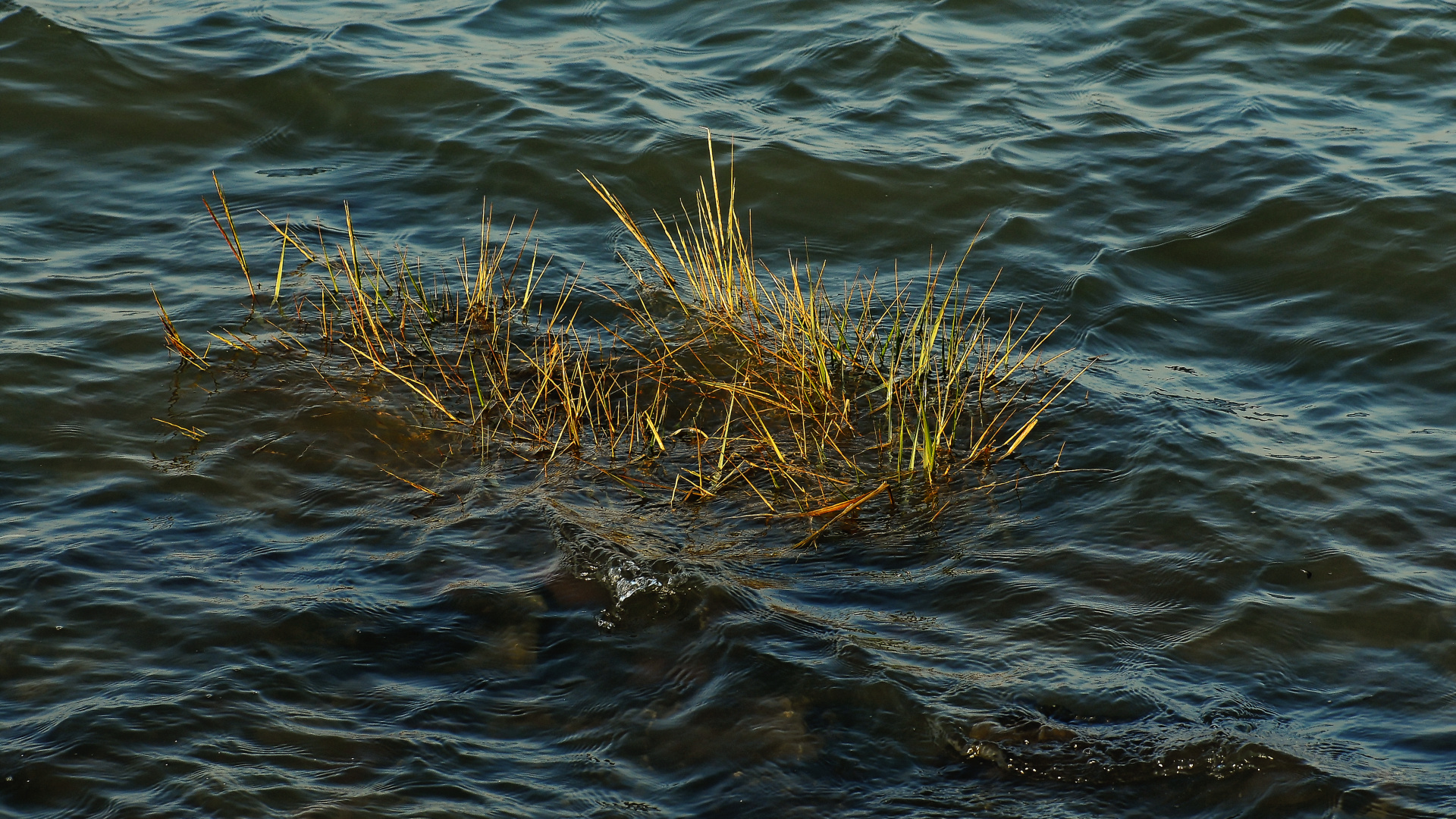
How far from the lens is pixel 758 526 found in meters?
4.51

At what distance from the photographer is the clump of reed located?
191 inches

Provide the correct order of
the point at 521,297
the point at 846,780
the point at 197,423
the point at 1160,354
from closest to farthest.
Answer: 1. the point at 846,780
2. the point at 197,423
3. the point at 1160,354
4. the point at 521,297

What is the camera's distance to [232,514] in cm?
455

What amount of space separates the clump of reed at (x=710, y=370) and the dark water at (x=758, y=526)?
0.23 meters

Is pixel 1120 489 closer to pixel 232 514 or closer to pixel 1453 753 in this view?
pixel 1453 753

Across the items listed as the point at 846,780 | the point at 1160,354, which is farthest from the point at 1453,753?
the point at 1160,354

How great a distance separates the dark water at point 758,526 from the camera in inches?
134

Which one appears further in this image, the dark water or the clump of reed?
the clump of reed

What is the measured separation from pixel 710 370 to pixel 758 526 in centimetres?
134

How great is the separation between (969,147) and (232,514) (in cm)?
539

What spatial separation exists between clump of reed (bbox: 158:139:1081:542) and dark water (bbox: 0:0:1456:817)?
227mm

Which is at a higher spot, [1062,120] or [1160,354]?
[1062,120]

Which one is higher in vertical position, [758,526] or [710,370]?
[710,370]

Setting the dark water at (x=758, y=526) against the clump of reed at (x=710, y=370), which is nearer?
the dark water at (x=758, y=526)
